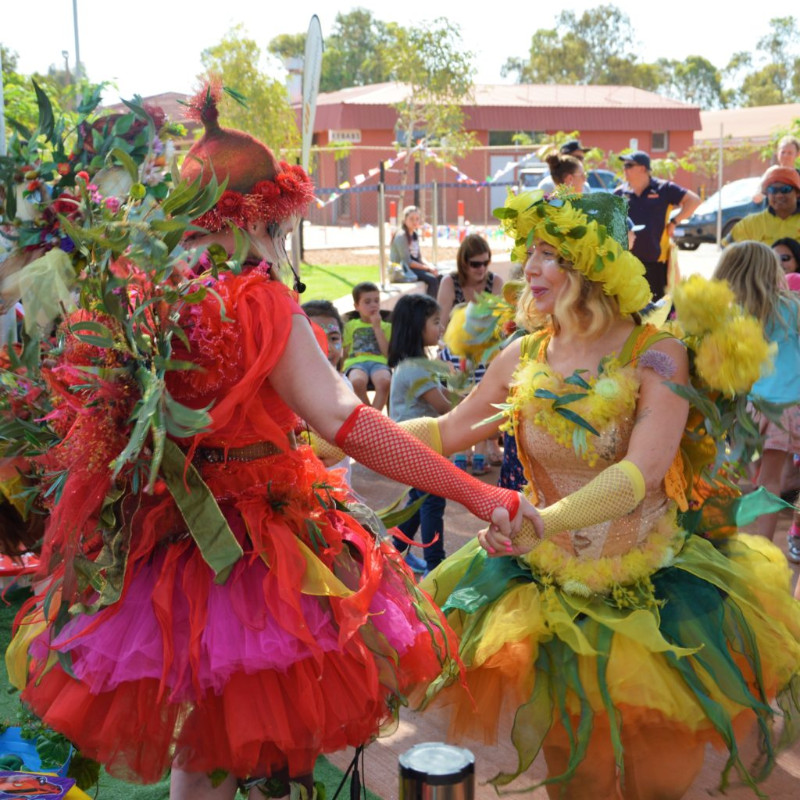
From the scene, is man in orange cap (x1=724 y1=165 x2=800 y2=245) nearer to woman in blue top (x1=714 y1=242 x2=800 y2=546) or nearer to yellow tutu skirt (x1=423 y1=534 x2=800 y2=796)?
woman in blue top (x1=714 y1=242 x2=800 y2=546)

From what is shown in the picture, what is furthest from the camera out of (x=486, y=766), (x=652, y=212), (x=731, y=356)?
(x=652, y=212)

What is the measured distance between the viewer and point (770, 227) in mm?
7973

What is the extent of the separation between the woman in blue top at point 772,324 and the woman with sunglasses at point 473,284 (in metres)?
2.21

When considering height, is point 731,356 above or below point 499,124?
below

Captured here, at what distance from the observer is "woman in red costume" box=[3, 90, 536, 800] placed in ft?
7.58

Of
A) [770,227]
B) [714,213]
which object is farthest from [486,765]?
[714,213]

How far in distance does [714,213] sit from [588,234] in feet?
78.6

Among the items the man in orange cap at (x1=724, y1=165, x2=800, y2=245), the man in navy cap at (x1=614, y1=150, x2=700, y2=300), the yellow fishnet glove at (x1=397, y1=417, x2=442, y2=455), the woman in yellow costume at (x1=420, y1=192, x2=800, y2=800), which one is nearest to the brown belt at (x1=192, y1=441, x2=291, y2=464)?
the woman in yellow costume at (x1=420, y1=192, x2=800, y2=800)

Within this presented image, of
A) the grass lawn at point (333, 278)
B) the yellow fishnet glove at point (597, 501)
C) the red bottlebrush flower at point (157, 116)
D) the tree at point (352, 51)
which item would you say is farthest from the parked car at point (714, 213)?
the tree at point (352, 51)

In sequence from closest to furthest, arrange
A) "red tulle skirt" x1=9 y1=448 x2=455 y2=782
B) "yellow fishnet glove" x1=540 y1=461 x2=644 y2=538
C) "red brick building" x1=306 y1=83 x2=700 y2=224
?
"red tulle skirt" x1=9 y1=448 x2=455 y2=782, "yellow fishnet glove" x1=540 y1=461 x2=644 y2=538, "red brick building" x1=306 y1=83 x2=700 y2=224

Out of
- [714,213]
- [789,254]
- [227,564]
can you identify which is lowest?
[714,213]

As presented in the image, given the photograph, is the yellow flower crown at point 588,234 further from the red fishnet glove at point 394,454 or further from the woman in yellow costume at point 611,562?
the red fishnet glove at point 394,454

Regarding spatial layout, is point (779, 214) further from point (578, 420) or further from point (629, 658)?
point (629, 658)

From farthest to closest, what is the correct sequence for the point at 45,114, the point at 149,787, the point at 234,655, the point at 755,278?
1. the point at 755,278
2. the point at 149,787
3. the point at 45,114
4. the point at 234,655
